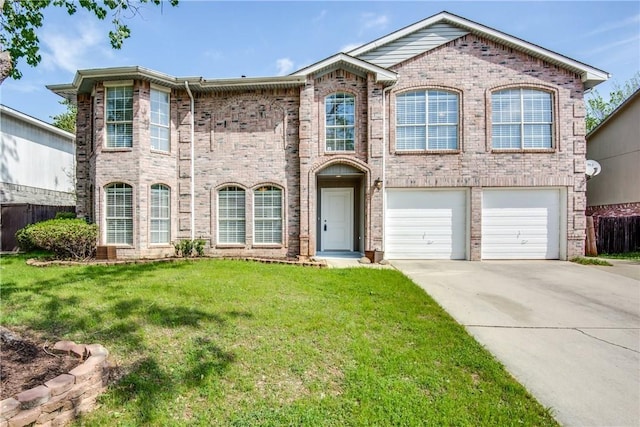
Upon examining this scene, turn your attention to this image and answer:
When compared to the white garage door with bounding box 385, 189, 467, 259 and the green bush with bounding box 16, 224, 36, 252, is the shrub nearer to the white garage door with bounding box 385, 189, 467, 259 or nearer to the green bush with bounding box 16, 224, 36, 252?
the green bush with bounding box 16, 224, 36, 252

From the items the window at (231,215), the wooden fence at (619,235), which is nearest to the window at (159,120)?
the window at (231,215)

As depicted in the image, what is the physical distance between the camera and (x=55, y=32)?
23.9 ft

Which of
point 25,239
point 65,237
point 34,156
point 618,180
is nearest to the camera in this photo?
point 65,237

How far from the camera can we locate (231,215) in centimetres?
1090

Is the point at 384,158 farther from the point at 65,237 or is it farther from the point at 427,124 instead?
the point at 65,237

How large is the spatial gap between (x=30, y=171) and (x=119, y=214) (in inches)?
359

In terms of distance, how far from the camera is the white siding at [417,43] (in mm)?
10805

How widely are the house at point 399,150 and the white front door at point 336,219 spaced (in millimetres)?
1233

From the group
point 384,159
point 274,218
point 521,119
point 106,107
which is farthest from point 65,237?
point 521,119

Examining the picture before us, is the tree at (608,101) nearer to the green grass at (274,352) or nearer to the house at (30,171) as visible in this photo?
the green grass at (274,352)

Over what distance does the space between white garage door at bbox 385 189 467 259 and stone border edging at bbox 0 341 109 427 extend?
357 inches

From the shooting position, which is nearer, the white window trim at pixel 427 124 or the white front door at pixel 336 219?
the white window trim at pixel 427 124

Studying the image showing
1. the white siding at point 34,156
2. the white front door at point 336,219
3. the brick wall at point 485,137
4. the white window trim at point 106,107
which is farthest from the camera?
the white siding at point 34,156

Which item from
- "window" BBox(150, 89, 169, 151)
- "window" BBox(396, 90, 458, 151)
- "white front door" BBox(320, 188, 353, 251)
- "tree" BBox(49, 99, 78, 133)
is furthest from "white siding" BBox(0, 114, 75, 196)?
"window" BBox(396, 90, 458, 151)
